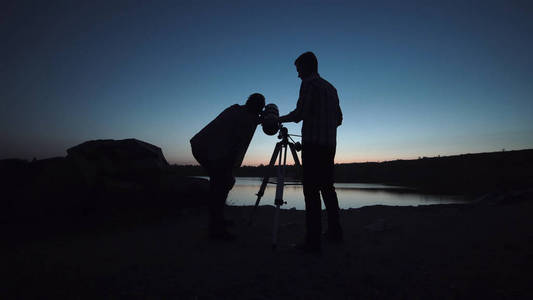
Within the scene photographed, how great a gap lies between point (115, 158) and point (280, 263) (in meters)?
4.44

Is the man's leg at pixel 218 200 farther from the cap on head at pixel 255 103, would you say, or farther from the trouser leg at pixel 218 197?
the cap on head at pixel 255 103

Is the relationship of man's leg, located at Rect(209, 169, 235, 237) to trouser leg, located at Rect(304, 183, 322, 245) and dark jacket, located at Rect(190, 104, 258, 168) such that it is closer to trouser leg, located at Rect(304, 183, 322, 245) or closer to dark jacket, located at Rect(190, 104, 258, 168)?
dark jacket, located at Rect(190, 104, 258, 168)

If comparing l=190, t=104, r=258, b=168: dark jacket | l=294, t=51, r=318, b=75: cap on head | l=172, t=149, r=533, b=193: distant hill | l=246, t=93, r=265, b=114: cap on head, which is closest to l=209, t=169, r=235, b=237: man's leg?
Answer: l=190, t=104, r=258, b=168: dark jacket

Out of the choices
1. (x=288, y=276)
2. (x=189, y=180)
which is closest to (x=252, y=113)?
(x=288, y=276)

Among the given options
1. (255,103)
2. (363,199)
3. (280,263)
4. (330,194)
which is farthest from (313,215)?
(363,199)

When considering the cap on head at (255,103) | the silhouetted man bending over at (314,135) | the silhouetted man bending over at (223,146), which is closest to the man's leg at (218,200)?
the silhouetted man bending over at (223,146)

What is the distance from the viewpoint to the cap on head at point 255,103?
4.11 m

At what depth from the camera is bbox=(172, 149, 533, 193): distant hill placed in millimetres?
15781

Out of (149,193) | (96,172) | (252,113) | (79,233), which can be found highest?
(252,113)

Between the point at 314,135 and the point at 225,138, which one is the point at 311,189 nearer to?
the point at 314,135

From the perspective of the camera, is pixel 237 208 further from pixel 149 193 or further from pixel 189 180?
pixel 149 193

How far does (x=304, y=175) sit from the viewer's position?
329cm

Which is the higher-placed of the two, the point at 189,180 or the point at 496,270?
the point at 189,180

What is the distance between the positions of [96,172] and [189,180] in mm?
1952
